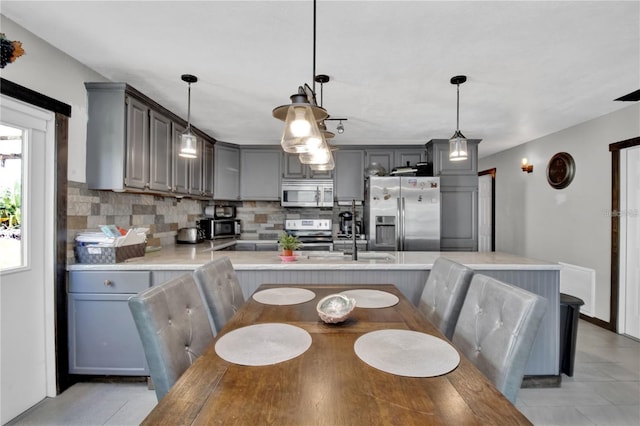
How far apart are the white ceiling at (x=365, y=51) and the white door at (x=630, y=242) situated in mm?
630

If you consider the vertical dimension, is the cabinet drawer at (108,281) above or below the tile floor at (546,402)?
above

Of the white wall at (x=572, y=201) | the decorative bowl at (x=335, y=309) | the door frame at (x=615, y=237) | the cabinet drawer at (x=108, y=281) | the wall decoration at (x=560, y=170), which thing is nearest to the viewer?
the decorative bowl at (x=335, y=309)

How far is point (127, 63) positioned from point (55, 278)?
1.54 meters

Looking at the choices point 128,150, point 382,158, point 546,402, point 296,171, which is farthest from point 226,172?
point 546,402

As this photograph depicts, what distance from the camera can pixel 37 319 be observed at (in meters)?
2.07

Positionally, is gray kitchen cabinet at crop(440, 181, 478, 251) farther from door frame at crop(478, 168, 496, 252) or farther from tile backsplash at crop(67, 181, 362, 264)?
door frame at crop(478, 168, 496, 252)

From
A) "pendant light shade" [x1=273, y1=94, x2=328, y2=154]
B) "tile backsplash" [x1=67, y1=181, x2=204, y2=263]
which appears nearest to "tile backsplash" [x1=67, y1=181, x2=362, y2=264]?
"tile backsplash" [x1=67, y1=181, x2=204, y2=263]

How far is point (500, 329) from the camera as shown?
1.19 meters

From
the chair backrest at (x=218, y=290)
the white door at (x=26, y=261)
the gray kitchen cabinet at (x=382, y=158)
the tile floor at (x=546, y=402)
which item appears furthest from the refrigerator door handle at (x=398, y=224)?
the white door at (x=26, y=261)

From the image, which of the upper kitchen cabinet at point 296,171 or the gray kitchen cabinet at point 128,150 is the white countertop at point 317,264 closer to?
the gray kitchen cabinet at point 128,150

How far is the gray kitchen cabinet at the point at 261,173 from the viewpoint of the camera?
4688mm

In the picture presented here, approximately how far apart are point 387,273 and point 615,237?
2685 millimetres

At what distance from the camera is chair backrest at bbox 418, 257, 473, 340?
5.36 ft

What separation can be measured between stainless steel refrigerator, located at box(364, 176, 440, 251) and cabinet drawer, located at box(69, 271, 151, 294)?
276 cm
